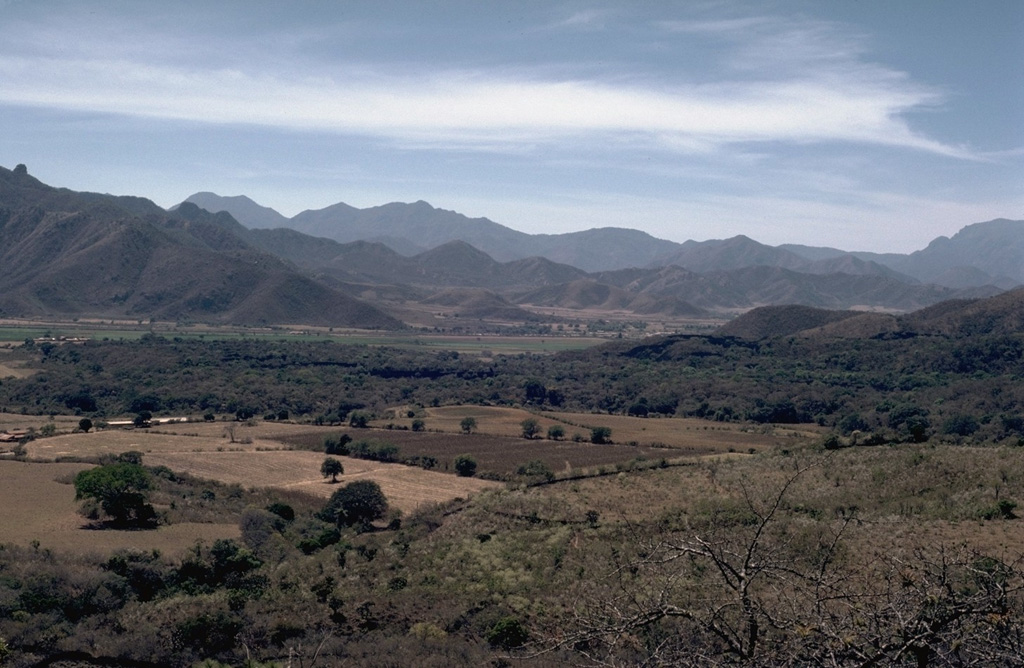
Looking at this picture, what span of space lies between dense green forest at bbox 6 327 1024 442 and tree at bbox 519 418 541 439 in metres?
20.7

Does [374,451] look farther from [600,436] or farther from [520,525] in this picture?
[520,525]

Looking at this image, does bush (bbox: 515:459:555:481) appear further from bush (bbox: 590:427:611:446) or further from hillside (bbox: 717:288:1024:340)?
hillside (bbox: 717:288:1024:340)

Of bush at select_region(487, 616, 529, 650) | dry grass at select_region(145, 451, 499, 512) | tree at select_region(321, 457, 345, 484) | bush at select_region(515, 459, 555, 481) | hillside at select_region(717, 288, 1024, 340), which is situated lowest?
dry grass at select_region(145, 451, 499, 512)

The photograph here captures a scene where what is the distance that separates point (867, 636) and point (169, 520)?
4503 cm

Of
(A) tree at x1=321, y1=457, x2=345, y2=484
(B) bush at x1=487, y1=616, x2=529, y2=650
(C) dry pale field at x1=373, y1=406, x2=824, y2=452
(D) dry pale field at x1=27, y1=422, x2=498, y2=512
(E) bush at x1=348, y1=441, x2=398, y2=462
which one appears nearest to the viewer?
(B) bush at x1=487, y1=616, x2=529, y2=650

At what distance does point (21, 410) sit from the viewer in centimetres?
8944

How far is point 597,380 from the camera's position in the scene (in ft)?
403

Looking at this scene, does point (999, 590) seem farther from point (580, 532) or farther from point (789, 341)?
point (789, 341)

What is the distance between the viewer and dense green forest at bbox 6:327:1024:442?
9281 centimetres

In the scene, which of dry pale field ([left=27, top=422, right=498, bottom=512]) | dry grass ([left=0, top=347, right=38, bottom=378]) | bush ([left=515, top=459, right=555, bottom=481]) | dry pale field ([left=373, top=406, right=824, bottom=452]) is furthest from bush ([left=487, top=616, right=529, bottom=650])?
dry grass ([left=0, top=347, right=38, bottom=378])

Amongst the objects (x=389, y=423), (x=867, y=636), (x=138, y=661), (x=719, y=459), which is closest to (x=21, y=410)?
(x=389, y=423)

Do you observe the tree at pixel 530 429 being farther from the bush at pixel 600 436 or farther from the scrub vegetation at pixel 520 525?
the bush at pixel 600 436

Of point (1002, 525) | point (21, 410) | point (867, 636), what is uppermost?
point (867, 636)

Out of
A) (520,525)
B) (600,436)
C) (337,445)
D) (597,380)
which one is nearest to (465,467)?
(337,445)
